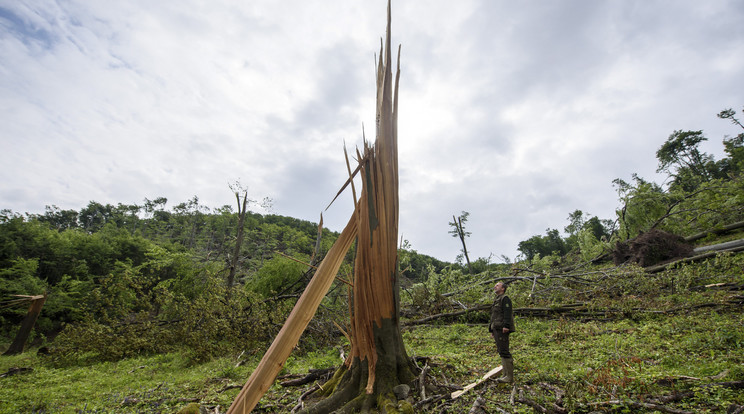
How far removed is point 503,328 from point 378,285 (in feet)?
6.53

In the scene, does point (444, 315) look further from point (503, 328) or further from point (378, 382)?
point (378, 382)

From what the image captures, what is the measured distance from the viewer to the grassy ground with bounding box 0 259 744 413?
2541mm

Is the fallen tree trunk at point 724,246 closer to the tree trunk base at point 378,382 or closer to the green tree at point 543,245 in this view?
the tree trunk base at point 378,382

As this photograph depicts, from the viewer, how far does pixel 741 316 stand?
4621 millimetres

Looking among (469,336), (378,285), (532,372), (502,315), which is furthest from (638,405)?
(469,336)

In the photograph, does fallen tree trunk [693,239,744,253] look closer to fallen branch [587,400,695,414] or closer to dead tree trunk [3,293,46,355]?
fallen branch [587,400,695,414]

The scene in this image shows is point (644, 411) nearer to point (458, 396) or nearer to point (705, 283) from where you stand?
point (458, 396)

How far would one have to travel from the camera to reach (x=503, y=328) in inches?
140

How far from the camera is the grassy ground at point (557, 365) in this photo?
254 cm

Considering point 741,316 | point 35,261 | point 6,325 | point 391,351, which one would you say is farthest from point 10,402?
point 35,261

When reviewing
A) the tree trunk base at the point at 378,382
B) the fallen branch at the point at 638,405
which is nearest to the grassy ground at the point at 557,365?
the fallen branch at the point at 638,405

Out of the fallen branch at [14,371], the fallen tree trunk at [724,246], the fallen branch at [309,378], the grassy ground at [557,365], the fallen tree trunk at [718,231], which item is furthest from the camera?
the fallen tree trunk at [718,231]

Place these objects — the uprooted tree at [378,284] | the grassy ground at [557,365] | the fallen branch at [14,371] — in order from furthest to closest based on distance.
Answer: the fallen branch at [14,371] < the grassy ground at [557,365] < the uprooted tree at [378,284]

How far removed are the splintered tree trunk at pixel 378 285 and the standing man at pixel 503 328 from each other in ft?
3.81
